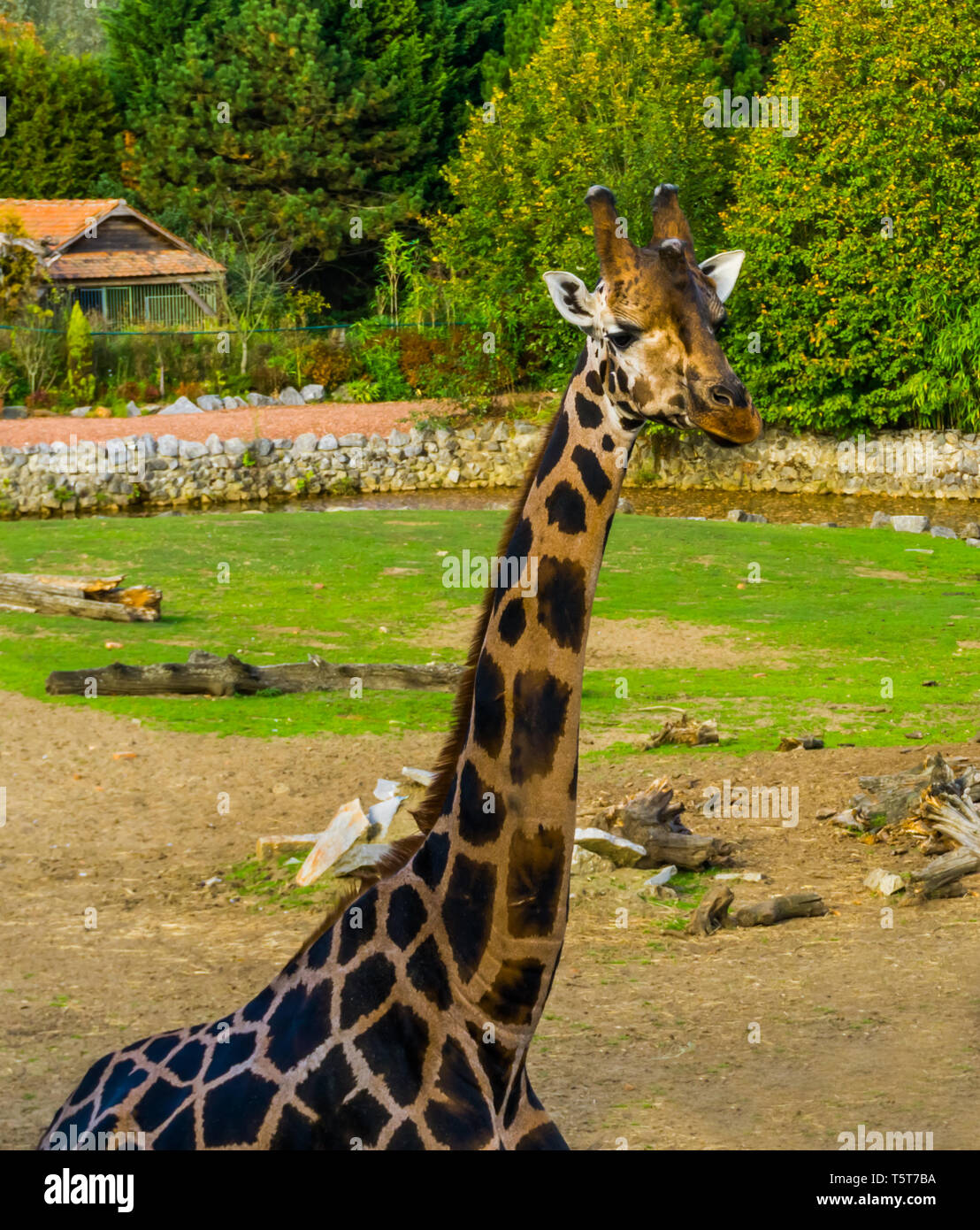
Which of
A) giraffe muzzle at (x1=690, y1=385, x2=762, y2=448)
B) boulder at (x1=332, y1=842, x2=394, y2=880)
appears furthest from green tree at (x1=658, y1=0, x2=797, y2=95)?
giraffe muzzle at (x1=690, y1=385, x2=762, y2=448)

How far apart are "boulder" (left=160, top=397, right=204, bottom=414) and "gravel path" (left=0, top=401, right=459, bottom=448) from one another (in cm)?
49

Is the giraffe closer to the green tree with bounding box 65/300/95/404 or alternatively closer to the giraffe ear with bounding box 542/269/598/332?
the giraffe ear with bounding box 542/269/598/332

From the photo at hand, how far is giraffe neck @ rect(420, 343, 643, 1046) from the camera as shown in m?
4.24

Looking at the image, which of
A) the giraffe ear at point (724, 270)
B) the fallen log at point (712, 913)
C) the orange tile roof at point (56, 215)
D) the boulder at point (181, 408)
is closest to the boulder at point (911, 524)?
the fallen log at point (712, 913)

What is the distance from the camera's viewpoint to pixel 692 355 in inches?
154

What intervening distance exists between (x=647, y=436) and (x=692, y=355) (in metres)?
37.0

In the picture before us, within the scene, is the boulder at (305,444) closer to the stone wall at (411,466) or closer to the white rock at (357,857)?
the stone wall at (411,466)

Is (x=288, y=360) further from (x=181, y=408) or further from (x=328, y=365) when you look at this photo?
(x=181, y=408)

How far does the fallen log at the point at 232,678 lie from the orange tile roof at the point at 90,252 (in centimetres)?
3533

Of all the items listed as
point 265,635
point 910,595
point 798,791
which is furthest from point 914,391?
point 798,791

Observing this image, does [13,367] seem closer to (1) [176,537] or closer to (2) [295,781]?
(1) [176,537]

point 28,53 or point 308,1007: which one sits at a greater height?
point 28,53

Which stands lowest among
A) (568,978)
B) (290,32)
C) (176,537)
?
(568,978)

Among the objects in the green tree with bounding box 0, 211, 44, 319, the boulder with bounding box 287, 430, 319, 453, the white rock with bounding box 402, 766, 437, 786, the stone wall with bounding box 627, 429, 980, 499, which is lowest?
the white rock with bounding box 402, 766, 437, 786
